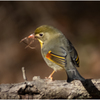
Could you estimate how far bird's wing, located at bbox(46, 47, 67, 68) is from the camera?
3939mm

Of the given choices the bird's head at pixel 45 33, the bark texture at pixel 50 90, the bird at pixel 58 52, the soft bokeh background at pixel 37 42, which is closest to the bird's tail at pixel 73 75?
the bird at pixel 58 52

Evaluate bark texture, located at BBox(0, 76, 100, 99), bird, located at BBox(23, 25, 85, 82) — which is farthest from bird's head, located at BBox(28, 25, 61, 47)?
bark texture, located at BBox(0, 76, 100, 99)

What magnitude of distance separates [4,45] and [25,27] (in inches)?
41.6

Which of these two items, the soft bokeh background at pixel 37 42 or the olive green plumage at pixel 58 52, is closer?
the olive green plumage at pixel 58 52

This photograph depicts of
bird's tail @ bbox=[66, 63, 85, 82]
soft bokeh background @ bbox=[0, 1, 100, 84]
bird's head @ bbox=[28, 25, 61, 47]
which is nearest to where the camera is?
bird's tail @ bbox=[66, 63, 85, 82]

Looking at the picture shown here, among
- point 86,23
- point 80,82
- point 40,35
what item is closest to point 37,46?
point 86,23

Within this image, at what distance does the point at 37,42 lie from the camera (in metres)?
8.57

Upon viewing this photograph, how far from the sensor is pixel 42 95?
3.67 m

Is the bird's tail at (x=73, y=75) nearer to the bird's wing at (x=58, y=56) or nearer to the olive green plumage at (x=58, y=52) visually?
the olive green plumage at (x=58, y=52)

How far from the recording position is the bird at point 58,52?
3.89 m

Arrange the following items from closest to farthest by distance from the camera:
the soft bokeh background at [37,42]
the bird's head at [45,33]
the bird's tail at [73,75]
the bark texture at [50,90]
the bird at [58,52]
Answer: the bark texture at [50,90] < the bird's tail at [73,75] < the bird at [58,52] < the bird's head at [45,33] < the soft bokeh background at [37,42]

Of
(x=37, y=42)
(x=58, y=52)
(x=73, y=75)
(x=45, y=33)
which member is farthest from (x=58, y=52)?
(x=37, y=42)

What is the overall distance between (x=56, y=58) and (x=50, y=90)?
23.0 inches

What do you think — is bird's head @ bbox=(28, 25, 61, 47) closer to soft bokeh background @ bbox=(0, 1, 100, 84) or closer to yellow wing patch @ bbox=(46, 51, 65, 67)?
yellow wing patch @ bbox=(46, 51, 65, 67)
